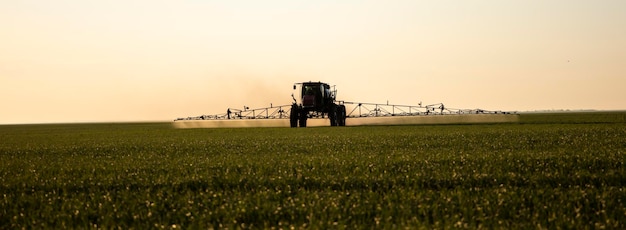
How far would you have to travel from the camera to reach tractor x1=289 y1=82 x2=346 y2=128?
171 feet

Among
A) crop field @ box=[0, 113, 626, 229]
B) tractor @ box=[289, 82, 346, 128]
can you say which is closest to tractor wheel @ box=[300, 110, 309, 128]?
tractor @ box=[289, 82, 346, 128]

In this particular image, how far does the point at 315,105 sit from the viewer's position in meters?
52.1

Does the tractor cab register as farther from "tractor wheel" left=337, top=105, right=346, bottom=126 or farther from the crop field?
the crop field

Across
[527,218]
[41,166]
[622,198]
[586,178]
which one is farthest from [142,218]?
[41,166]

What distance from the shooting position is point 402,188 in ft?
34.6

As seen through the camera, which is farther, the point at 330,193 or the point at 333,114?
the point at 333,114

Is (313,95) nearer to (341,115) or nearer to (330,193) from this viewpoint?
(341,115)

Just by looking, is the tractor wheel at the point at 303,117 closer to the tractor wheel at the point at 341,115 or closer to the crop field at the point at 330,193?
the tractor wheel at the point at 341,115

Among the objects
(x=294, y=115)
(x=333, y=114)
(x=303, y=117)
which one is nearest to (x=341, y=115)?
(x=333, y=114)

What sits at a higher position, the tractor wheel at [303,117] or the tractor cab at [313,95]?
the tractor cab at [313,95]

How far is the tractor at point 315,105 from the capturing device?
52156mm

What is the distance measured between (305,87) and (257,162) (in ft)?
121

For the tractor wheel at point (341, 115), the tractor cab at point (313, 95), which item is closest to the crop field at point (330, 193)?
the tractor cab at point (313, 95)

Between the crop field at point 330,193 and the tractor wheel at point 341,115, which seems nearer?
the crop field at point 330,193
